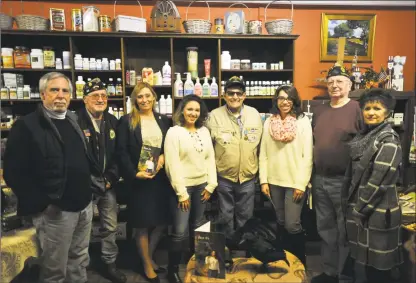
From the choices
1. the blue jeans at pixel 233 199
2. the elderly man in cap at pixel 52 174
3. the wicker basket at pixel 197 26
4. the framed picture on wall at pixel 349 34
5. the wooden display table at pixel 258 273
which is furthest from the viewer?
the framed picture on wall at pixel 349 34

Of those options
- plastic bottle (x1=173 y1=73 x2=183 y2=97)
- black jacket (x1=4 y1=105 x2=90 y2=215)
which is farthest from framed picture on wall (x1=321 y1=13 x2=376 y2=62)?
black jacket (x1=4 y1=105 x2=90 y2=215)

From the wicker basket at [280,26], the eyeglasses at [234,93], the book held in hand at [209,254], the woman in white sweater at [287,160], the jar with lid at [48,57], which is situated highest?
the wicker basket at [280,26]

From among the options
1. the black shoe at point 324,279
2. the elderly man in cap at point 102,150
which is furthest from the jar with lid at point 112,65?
the black shoe at point 324,279

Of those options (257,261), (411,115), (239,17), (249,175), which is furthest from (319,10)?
(257,261)

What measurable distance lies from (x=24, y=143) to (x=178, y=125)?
952 mm

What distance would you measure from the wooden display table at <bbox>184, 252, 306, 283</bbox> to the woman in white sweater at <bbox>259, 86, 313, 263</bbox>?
0.59 metres

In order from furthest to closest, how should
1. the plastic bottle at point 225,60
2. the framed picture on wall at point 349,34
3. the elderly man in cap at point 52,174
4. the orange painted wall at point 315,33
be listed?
the framed picture on wall at point 349,34, the orange painted wall at point 315,33, the plastic bottle at point 225,60, the elderly man in cap at point 52,174

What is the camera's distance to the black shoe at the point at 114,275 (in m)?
2.32

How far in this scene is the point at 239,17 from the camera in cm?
295

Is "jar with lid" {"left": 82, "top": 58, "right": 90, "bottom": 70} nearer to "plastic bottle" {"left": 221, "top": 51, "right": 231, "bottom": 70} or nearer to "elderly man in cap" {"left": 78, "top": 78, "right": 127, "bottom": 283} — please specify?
"elderly man in cap" {"left": 78, "top": 78, "right": 127, "bottom": 283}

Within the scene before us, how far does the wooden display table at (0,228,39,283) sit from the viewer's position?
6.36 feet

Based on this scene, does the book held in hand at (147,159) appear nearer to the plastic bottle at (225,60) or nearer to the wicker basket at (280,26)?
the plastic bottle at (225,60)

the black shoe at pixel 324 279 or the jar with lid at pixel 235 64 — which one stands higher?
the jar with lid at pixel 235 64

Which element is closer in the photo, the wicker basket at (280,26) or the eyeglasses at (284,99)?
the eyeglasses at (284,99)
